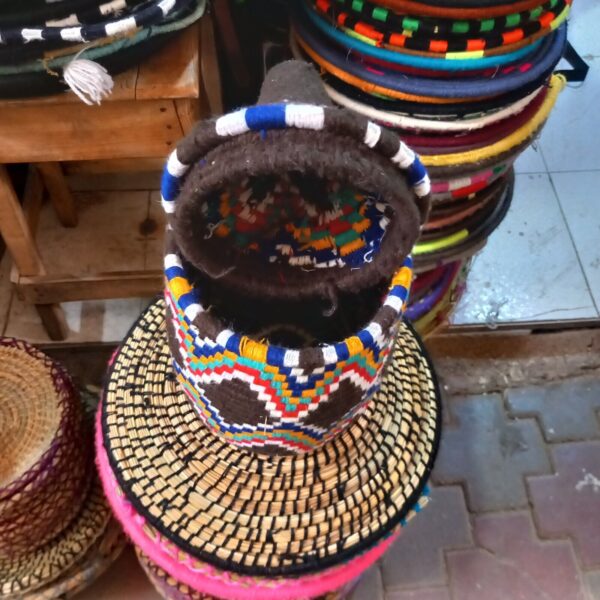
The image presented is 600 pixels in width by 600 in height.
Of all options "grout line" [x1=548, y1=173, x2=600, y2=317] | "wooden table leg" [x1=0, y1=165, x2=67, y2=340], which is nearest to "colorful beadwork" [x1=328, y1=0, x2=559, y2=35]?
"wooden table leg" [x1=0, y1=165, x2=67, y2=340]

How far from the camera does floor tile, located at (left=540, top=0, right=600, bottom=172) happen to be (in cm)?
175

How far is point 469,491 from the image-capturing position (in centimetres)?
128

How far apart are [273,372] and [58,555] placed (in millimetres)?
663

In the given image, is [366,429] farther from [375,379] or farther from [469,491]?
[469,491]

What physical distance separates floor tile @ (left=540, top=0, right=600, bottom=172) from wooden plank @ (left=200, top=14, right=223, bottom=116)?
93 centimetres

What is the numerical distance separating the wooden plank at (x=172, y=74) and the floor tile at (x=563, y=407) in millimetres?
920

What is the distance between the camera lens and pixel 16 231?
110 cm

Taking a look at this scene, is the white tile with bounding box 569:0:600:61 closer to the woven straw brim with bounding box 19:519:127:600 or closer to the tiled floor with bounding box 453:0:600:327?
the tiled floor with bounding box 453:0:600:327

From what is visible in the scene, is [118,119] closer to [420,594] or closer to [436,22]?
[436,22]

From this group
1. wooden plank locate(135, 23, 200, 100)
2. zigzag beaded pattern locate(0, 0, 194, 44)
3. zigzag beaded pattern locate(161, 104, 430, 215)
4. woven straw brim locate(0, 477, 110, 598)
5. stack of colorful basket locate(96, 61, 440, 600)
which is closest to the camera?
zigzag beaded pattern locate(161, 104, 430, 215)

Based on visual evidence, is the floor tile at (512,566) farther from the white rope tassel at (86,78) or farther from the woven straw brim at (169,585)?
the white rope tassel at (86,78)

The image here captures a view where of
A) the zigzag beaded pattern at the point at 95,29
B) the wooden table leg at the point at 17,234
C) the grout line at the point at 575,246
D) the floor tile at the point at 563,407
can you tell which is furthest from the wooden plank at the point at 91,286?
the grout line at the point at 575,246

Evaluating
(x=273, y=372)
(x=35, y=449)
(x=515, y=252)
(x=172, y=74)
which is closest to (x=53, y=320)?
(x=35, y=449)

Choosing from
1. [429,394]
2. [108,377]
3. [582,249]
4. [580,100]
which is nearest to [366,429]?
[429,394]
